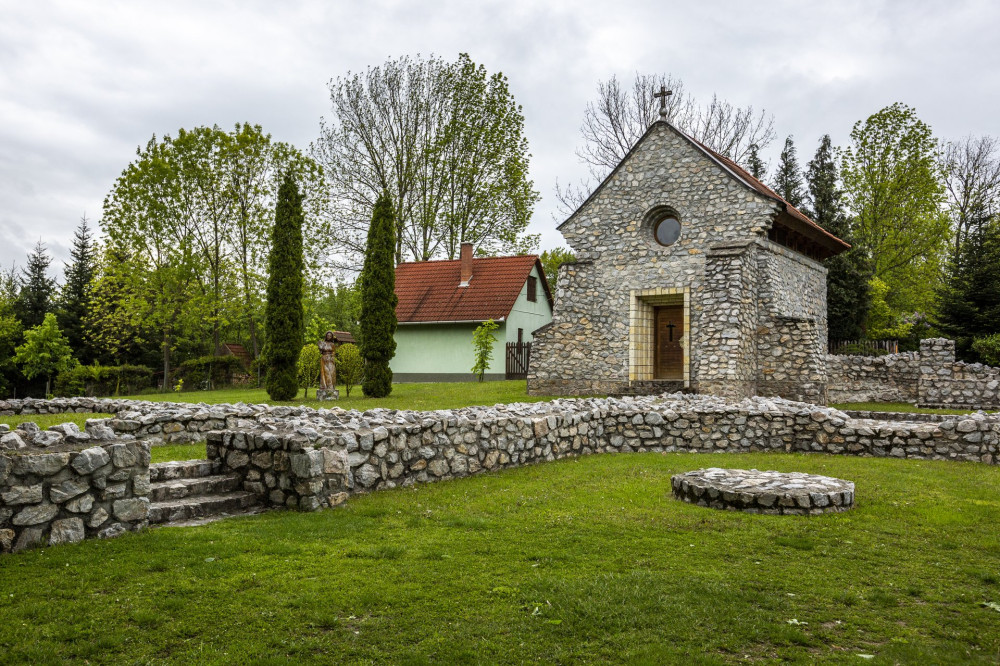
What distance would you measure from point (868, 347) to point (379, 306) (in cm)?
1916

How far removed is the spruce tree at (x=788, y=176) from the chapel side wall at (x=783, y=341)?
68.8 feet

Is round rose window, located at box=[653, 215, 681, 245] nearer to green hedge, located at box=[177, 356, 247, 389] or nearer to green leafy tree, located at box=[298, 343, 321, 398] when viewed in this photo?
green leafy tree, located at box=[298, 343, 321, 398]

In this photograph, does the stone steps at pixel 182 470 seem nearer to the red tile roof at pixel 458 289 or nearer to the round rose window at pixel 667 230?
the round rose window at pixel 667 230

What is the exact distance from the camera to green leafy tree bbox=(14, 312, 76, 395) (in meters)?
29.6

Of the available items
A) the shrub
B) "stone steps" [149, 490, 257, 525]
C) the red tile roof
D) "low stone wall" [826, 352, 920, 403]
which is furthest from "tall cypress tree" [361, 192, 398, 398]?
the shrub

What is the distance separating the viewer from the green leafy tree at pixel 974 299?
24.5 m

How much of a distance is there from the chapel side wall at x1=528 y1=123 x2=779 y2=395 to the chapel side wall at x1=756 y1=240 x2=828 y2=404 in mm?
1509

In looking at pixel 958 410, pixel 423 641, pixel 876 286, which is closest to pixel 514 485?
pixel 423 641

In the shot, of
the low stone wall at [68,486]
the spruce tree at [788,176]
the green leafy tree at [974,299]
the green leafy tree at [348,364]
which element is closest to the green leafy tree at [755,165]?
the spruce tree at [788,176]

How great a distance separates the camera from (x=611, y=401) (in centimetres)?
1295

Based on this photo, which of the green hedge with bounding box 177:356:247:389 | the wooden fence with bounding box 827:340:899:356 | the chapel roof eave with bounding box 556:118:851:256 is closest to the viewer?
the chapel roof eave with bounding box 556:118:851:256

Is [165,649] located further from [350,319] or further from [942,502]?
[350,319]

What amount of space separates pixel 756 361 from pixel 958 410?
216 inches

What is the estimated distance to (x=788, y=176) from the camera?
39438mm
